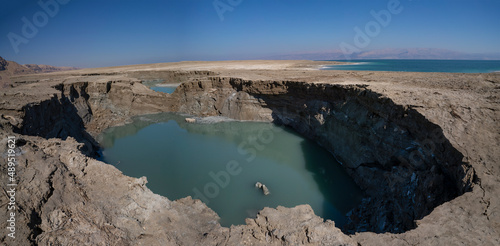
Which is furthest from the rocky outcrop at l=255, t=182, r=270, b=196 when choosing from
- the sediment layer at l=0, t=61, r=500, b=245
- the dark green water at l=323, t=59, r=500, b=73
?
the dark green water at l=323, t=59, r=500, b=73

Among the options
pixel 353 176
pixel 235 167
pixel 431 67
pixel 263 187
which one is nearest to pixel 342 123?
pixel 353 176

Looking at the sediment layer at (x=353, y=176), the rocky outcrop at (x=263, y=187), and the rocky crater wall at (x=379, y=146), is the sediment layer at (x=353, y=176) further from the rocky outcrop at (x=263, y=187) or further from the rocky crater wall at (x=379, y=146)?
the rocky outcrop at (x=263, y=187)

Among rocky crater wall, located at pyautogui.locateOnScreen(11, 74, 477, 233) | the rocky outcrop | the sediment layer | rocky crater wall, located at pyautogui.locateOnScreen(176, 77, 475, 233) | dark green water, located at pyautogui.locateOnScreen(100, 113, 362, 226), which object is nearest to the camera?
the sediment layer

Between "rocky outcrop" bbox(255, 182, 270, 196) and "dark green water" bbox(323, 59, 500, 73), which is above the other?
"dark green water" bbox(323, 59, 500, 73)

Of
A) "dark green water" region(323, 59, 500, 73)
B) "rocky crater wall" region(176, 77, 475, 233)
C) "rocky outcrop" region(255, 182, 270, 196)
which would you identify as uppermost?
"dark green water" region(323, 59, 500, 73)

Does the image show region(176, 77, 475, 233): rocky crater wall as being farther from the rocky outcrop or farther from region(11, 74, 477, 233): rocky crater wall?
the rocky outcrop

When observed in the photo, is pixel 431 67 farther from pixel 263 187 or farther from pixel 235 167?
pixel 263 187
